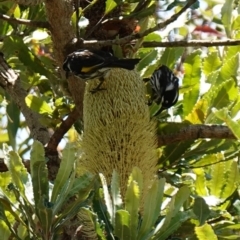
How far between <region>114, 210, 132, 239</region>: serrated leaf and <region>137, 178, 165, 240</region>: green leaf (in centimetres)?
3

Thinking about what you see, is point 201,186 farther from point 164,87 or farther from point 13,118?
point 13,118

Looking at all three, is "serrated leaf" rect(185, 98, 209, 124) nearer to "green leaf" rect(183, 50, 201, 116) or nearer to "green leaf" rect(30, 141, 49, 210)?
"green leaf" rect(183, 50, 201, 116)

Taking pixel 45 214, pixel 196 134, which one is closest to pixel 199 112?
pixel 196 134

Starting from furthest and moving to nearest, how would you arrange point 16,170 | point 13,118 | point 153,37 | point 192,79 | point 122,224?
point 13,118
point 153,37
point 192,79
point 16,170
point 122,224

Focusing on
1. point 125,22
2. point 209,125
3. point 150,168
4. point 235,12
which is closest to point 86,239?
point 150,168

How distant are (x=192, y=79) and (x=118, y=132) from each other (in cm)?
34

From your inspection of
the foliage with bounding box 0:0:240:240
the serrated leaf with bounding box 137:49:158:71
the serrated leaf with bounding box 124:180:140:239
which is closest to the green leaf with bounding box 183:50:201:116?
the foliage with bounding box 0:0:240:240

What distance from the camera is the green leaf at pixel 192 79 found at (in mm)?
1678

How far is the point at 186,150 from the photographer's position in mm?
1647

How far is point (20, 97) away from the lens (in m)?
1.76

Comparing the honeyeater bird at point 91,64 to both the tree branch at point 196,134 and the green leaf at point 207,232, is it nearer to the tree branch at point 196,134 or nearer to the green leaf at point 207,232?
the tree branch at point 196,134

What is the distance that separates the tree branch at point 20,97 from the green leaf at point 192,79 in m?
0.38

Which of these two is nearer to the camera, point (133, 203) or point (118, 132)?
point (133, 203)

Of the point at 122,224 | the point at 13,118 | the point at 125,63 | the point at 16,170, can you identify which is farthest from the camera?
the point at 13,118
